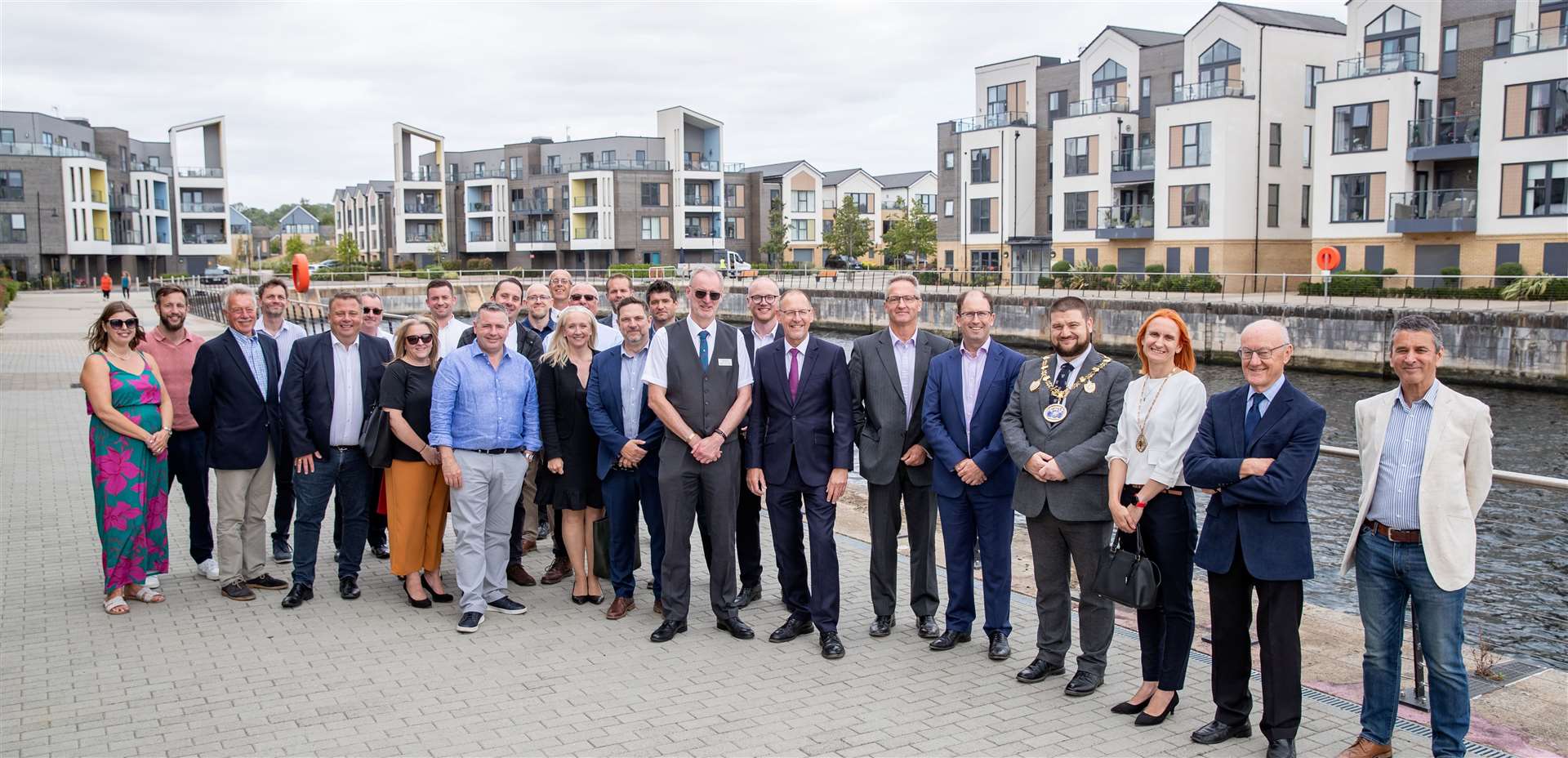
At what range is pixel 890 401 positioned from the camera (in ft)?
23.5

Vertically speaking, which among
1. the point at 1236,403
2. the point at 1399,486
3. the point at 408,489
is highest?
the point at 1236,403

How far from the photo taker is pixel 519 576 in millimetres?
8570

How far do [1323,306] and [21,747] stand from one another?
3652cm

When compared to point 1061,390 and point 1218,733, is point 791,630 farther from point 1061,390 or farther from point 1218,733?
point 1218,733

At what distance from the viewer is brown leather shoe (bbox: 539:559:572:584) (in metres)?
8.58

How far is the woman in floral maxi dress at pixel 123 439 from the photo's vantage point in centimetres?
760

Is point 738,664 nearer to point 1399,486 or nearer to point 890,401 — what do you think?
point 890,401

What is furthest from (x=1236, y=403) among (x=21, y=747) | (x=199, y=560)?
(x=199, y=560)

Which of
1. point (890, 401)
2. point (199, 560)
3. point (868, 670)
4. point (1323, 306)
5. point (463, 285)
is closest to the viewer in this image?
point (868, 670)

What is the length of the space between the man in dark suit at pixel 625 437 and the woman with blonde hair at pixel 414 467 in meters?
1.15

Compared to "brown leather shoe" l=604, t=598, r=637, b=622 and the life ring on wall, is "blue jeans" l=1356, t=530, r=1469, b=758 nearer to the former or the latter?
"brown leather shoe" l=604, t=598, r=637, b=622

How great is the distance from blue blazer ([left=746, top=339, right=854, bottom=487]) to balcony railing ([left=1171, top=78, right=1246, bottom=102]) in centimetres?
5360

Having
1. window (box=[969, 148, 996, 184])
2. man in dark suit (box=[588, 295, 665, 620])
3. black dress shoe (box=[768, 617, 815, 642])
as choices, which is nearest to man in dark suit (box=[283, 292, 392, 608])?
man in dark suit (box=[588, 295, 665, 620])

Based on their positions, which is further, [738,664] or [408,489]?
[408,489]
